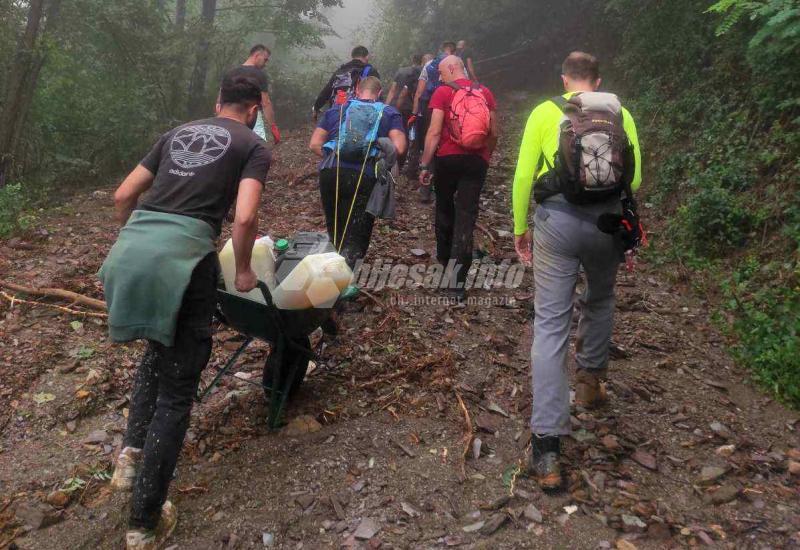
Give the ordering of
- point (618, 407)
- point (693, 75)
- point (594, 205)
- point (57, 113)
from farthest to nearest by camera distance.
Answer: point (57, 113), point (693, 75), point (618, 407), point (594, 205)

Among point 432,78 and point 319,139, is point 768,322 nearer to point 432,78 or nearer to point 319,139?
point 319,139

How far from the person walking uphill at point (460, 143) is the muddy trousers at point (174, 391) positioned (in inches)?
111

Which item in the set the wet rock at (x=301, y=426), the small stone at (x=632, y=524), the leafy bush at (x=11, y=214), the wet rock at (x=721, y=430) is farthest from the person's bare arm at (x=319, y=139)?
the leafy bush at (x=11, y=214)

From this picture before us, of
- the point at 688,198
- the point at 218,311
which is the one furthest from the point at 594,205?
the point at 688,198

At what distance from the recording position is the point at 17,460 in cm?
362

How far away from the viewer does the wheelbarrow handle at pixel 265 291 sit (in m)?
3.10

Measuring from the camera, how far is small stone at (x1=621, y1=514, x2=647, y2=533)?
3020 millimetres

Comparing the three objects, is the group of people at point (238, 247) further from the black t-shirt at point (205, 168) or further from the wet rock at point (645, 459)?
the wet rock at point (645, 459)

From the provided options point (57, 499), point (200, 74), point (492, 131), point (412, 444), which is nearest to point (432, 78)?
point (492, 131)

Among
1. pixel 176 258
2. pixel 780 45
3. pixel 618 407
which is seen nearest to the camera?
pixel 176 258

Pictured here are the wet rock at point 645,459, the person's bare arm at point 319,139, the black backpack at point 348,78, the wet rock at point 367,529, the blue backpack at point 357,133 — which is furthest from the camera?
the black backpack at point 348,78

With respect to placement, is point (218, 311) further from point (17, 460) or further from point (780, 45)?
point (780, 45)

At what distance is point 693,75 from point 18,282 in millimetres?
9787

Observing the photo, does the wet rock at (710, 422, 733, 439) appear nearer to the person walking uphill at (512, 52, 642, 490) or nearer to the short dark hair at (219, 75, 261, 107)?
the person walking uphill at (512, 52, 642, 490)
